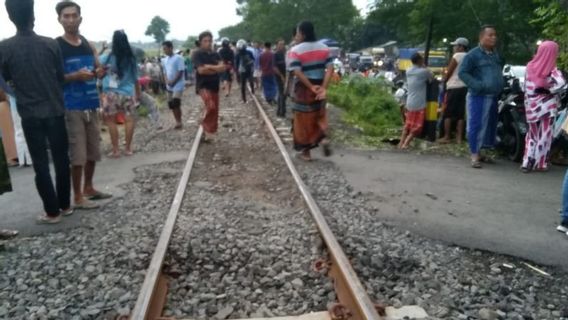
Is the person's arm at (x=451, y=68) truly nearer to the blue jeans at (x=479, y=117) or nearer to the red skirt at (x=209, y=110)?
the blue jeans at (x=479, y=117)

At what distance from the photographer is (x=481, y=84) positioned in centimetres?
709

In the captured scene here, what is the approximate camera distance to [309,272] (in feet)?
12.9

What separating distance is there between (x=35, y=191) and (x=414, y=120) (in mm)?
5677

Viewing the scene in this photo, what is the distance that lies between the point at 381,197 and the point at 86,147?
10.7 feet

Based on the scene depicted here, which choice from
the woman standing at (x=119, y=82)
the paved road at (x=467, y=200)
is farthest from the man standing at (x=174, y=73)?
the paved road at (x=467, y=200)

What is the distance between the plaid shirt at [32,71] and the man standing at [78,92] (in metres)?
0.36

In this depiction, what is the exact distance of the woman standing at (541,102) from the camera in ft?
22.0

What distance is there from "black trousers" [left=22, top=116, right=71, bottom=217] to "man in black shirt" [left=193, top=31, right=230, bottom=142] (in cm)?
415

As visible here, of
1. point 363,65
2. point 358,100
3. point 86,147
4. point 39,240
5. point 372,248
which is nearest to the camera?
point 372,248

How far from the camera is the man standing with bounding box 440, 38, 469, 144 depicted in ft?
28.0

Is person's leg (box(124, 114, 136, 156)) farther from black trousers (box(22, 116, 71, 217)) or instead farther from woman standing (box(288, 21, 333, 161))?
black trousers (box(22, 116, 71, 217))

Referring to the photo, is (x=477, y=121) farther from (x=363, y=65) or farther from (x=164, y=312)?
(x=363, y=65)

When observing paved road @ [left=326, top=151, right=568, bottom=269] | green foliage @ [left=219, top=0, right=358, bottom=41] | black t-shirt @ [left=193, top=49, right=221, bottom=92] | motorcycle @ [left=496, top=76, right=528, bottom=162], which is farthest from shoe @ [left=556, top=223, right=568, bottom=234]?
green foliage @ [left=219, top=0, right=358, bottom=41]

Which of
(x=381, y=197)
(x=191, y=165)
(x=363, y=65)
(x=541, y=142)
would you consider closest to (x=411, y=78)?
(x=541, y=142)
